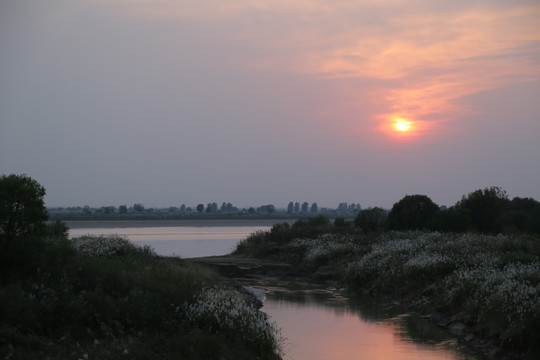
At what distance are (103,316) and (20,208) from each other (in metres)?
4.22

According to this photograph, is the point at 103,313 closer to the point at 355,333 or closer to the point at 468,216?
the point at 355,333

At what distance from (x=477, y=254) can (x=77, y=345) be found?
21.2 metres

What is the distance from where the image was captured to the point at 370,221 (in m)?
56.7

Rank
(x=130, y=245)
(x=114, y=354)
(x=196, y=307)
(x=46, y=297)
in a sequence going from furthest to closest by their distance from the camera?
(x=130, y=245) < (x=196, y=307) < (x=46, y=297) < (x=114, y=354)

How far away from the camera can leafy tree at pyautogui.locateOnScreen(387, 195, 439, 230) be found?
49344 millimetres

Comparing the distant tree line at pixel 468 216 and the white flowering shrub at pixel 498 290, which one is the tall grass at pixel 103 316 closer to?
the white flowering shrub at pixel 498 290

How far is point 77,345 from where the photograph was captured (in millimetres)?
13000

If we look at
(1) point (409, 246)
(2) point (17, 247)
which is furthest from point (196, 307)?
(1) point (409, 246)

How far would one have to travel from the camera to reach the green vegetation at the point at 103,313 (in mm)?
13141

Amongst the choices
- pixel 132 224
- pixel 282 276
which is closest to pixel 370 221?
pixel 282 276

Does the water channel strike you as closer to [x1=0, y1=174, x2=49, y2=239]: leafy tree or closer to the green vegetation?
the green vegetation

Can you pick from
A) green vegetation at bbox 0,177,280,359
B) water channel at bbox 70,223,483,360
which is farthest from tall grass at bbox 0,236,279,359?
water channel at bbox 70,223,483,360

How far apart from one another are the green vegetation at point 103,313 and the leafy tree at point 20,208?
0.06m

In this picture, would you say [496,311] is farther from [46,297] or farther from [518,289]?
→ [46,297]
